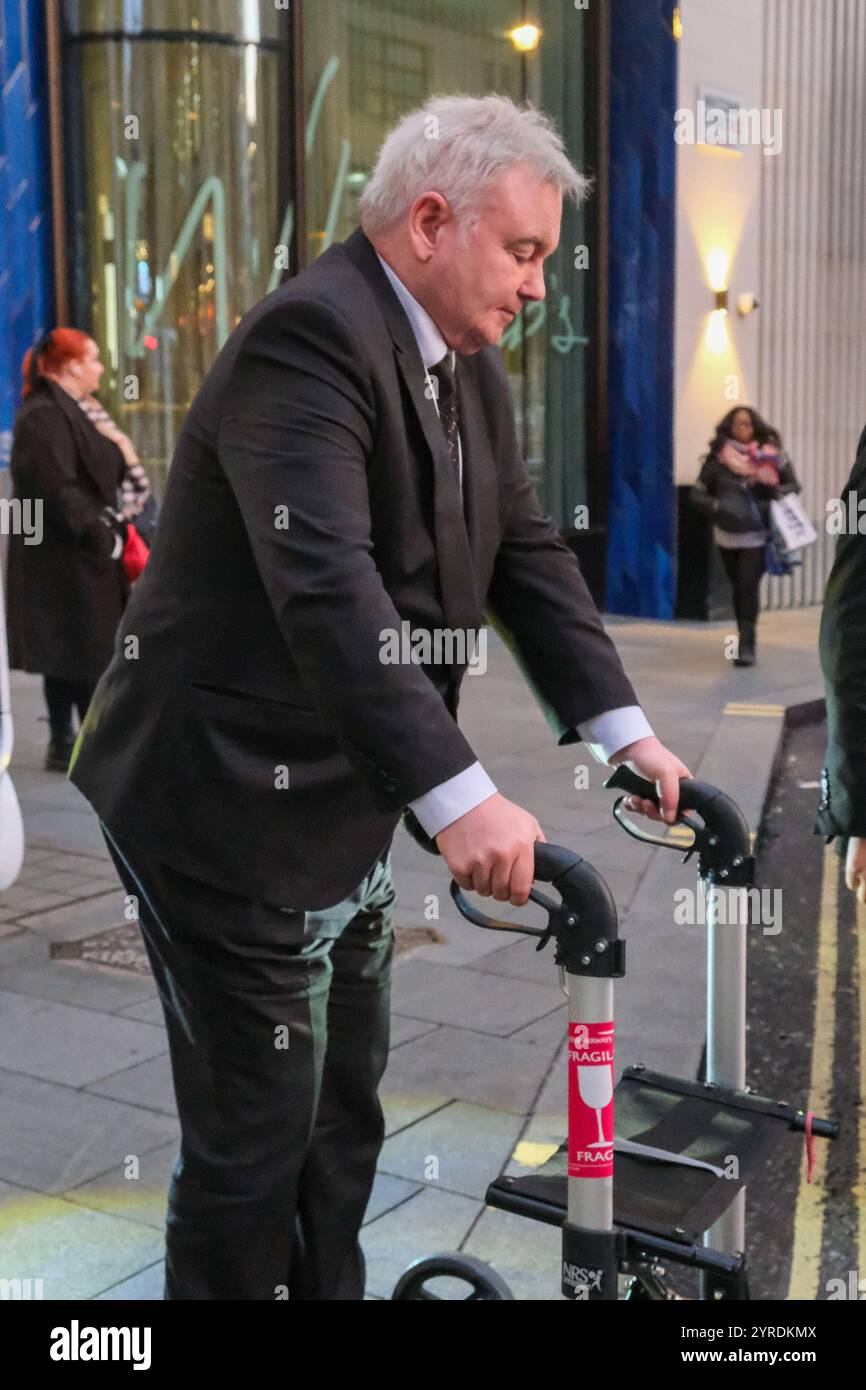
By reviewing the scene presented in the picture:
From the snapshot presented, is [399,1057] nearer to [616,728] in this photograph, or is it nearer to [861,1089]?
[861,1089]

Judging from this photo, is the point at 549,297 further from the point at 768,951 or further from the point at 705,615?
the point at 768,951

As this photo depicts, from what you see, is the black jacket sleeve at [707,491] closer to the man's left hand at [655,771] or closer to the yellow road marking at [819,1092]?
the yellow road marking at [819,1092]

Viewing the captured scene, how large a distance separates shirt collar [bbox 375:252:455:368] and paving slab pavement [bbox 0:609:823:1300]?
1.74 metres

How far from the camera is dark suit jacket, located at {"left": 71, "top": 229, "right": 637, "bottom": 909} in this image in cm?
211

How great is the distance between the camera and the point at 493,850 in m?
2.05

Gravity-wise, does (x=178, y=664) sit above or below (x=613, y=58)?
below

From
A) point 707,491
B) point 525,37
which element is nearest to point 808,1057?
point 707,491

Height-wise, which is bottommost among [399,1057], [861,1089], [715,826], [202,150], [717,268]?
[861,1089]

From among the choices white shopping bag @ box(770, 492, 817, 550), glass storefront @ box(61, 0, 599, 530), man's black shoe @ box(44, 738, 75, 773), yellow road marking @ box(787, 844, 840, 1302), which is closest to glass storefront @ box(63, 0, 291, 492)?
glass storefront @ box(61, 0, 599, 530)

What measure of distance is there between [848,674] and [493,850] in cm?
91

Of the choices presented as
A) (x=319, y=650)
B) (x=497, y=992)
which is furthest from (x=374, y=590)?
(x=497, y=992)

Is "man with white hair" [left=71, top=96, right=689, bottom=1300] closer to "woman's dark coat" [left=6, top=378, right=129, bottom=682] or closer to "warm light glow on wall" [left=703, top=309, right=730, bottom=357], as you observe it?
"woman's dark coat" [left=6, top=378, right=129, bottom=682]

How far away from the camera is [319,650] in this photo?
2.11m
